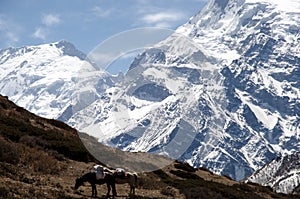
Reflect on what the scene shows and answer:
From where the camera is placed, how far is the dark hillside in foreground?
31344 millimetres

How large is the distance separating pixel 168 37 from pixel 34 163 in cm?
1324

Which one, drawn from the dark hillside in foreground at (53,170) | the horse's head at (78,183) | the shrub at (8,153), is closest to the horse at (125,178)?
the dark hillside in foreground at (53,170)

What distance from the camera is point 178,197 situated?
39.1 m

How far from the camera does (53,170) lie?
122 feet

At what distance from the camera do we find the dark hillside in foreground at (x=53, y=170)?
1234 inches

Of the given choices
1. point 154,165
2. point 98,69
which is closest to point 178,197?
point 98,69

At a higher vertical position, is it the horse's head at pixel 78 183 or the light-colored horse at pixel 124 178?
the light-colored horse at pixel 124 178

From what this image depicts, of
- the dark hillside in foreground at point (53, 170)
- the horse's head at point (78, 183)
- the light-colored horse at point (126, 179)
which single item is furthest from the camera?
the light-colored horse at point (126, 179)

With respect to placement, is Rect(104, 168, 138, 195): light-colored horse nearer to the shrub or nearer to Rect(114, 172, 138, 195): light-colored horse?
Rect(114, 172, 138, 195): light-colored horse

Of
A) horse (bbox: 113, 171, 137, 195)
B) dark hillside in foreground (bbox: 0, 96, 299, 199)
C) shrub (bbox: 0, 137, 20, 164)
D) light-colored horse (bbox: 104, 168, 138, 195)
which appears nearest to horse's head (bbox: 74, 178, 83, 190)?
dark hillside in foreground (bbox: 0, 96, 299, 199)

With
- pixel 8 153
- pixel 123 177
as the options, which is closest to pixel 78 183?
pixel 123 177

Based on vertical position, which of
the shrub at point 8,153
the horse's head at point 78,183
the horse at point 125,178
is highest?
the shrub at point 8,153

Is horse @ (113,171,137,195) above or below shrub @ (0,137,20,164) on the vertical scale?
below

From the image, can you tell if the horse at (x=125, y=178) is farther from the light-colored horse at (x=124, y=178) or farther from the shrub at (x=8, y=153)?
the shrub at (x=8, y=153)
